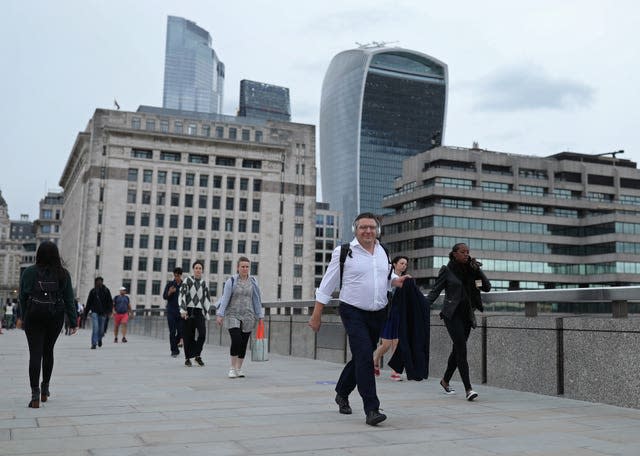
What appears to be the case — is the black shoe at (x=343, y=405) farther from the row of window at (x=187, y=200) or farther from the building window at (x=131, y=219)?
the row of window at (x=187, y=200)

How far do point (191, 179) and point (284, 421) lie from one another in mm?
89119

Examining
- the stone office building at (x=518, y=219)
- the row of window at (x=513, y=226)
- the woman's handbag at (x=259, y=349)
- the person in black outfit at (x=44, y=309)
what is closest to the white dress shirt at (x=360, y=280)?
the person in black outfit at (x=44, y=309)

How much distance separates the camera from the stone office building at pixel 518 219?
88812mm

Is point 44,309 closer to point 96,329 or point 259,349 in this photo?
point 259,349

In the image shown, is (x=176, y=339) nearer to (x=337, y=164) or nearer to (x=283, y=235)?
(x=283, y=235)

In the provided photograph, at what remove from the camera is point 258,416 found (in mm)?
6355

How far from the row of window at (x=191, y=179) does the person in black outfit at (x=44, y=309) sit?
8597 cm

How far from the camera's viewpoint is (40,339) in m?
7.23

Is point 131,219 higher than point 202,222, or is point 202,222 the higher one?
point 202,222

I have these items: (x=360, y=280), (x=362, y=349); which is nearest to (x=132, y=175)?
(x=360, y=280)

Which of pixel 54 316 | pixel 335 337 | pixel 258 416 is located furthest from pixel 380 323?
pixel 335 337

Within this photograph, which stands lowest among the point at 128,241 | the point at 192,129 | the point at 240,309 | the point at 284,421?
the point at 284,421

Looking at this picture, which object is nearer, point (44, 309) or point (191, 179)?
point (44, 309)

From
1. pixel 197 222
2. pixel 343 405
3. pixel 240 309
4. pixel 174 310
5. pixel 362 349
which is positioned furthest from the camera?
pixel 197 222
